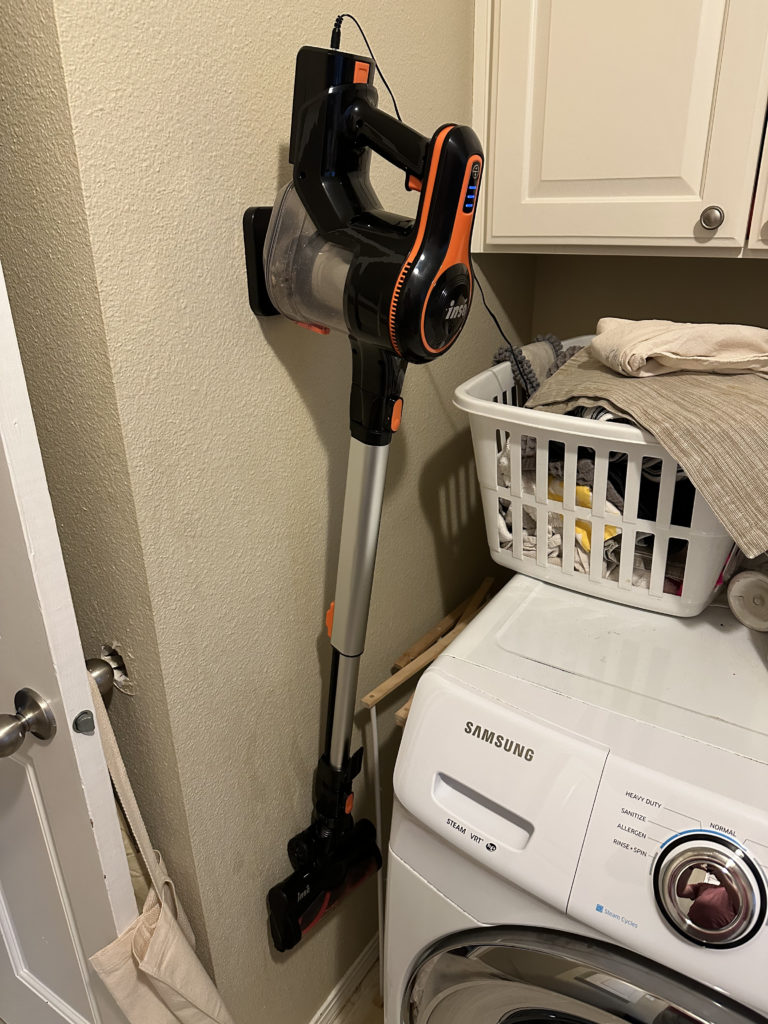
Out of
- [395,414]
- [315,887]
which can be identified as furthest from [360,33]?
[315,887]

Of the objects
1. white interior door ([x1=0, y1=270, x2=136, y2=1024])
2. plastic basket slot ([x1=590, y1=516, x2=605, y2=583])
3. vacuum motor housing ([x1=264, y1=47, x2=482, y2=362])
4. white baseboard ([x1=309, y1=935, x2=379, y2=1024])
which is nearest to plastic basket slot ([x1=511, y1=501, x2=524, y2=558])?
plastic basket slot ([x1=590, y1=516, x2=605, y2=583])

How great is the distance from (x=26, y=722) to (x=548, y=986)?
609mm

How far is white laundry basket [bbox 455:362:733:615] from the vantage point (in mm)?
802

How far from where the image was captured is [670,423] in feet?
2.49

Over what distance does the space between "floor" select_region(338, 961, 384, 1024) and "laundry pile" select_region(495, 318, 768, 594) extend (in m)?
0.97

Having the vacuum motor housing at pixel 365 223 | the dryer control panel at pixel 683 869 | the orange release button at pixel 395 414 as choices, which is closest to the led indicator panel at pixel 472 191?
the vacuum motor housing at pixel 365 223

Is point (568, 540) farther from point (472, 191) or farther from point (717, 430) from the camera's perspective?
point (472, 191)

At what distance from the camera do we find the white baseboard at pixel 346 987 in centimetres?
125

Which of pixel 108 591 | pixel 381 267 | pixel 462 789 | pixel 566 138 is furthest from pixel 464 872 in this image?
pixel 566 138

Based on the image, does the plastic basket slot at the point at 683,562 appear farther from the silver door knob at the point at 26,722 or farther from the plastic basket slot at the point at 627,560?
the silver door knob at the point at 26,722

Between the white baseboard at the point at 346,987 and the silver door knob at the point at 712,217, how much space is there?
137cm

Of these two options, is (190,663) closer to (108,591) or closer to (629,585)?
(108,591)

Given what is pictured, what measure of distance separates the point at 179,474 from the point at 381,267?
31 cm

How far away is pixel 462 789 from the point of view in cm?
72
